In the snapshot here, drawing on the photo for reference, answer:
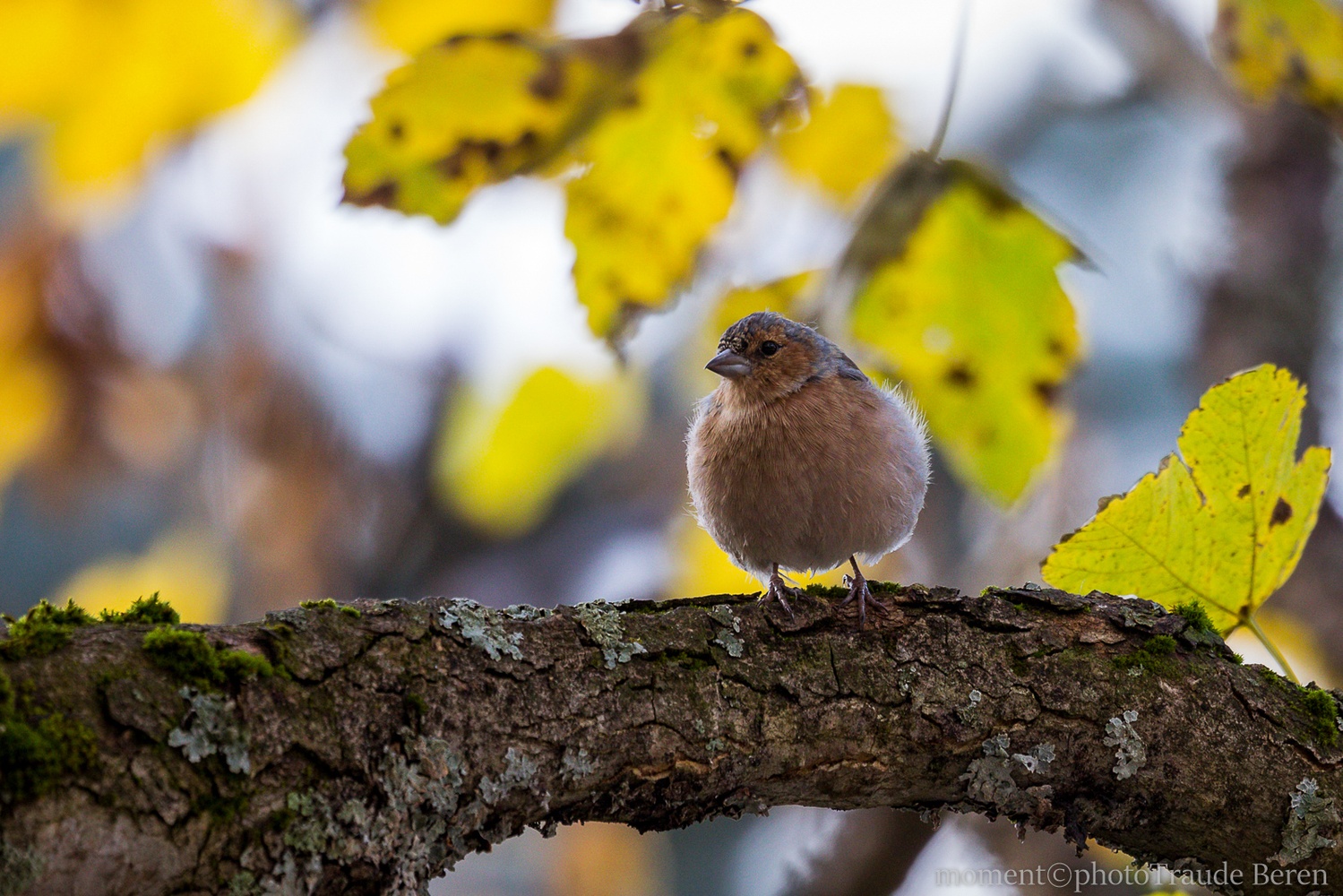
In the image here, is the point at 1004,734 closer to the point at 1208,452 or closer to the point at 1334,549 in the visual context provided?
the point at 1208,452

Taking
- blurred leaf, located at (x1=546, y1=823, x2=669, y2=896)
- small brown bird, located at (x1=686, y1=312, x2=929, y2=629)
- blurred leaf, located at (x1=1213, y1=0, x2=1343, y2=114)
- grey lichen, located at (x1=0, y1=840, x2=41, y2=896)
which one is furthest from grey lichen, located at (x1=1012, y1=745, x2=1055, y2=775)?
blurred leaf, located at (x1=546, y1=823, x2=669, y2=896)

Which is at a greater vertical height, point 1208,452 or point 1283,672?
point 1208,452

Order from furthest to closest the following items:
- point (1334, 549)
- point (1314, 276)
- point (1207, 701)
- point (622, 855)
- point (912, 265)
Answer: point (622, 855), point (1314, 276), point (1334, 549), point (1207, 701), point (912, 265)

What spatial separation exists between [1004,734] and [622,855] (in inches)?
276

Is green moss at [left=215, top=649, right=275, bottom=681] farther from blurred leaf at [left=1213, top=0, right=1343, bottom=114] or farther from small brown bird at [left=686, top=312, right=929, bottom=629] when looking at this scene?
blurred leaf at [left=1213, top=0, right=1343, bottom=114]

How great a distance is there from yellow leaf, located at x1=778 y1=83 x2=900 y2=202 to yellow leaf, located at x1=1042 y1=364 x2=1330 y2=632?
95 cm

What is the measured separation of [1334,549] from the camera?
14.5 feet

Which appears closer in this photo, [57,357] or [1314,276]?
[57,357]

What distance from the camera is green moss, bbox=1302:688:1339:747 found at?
8.36 feet

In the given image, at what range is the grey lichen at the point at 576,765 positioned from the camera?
2088mm

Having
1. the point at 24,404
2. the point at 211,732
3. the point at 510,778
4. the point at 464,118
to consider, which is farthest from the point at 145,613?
the point at 24,404

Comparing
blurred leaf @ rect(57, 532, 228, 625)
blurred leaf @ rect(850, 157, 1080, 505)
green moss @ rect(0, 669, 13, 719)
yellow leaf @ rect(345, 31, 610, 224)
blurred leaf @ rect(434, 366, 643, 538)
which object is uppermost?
blurred leaf @ rect(57, 532, 228, 625)

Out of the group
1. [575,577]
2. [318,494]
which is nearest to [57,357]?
[318,494]

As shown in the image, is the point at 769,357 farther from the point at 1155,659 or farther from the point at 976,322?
the point at 1155,659
